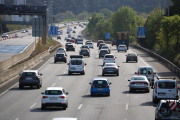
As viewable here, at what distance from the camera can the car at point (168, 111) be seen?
1448cm

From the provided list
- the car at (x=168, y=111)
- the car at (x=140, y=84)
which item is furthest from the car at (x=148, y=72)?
the car at (x=168, y=111)

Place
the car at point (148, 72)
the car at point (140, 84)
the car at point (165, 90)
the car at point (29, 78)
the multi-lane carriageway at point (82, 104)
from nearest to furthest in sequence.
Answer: the multi-lane carriageway at point (82, 104) < the car at point (165, 90) < the car at point (140, 84) < the car at point (29, 78) < the car at point (148, 72)

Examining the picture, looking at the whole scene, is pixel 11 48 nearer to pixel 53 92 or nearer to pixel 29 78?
pixel 29 78

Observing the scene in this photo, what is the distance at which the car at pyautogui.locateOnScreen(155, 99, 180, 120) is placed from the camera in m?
14.5

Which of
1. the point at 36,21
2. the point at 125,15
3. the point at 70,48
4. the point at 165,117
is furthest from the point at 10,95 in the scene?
the point at 125,15

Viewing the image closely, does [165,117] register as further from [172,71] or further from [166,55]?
[166,55]

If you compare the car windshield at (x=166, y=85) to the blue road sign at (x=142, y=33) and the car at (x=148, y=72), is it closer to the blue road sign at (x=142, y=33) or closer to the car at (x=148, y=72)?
the car at (x=148, y=72)

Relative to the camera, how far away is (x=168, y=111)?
14.6m

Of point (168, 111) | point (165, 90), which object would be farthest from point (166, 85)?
point (168, 111)

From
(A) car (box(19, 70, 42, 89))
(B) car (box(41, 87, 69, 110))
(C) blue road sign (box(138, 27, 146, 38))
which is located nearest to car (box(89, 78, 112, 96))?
(A) car (box(19, 70, 42, 89))

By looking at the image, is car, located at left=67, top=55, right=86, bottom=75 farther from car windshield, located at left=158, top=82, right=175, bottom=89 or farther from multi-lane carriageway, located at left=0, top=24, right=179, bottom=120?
car windshield, located at left=158, top=82, right=175, bottom=89

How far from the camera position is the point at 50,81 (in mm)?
36156

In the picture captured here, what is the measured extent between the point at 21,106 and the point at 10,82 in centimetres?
1283

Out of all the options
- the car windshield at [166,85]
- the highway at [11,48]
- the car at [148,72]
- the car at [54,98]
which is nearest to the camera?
the car at [54,98]
